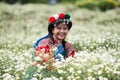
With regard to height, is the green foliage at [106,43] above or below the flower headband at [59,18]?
below

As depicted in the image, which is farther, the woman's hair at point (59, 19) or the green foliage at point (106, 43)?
the green foliage at point (106, 43)

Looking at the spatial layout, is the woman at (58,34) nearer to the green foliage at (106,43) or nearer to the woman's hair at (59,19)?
the woman's hair at (59,19)

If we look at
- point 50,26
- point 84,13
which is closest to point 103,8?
point 84,13

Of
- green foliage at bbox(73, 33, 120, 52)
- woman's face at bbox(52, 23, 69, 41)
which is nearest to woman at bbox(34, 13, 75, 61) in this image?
woman's face at bbox(52, 23, 69, 41)

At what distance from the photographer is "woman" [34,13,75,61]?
22.2 ft

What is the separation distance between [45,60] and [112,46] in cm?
279

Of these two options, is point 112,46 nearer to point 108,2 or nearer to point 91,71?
point 91,71

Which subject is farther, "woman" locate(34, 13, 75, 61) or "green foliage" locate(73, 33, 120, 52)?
"green foliage" locate(73, 33, 120, 52)

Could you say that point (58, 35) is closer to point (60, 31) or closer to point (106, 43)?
point (60, 31)

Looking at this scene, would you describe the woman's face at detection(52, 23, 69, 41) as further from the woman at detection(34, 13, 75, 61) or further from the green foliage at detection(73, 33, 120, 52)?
the green foliage at detection(73, 33, 120, 52)

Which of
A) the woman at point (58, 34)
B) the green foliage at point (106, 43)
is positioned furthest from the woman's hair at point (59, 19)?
the green foliage at point (106, 43)

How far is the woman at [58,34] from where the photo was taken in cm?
677

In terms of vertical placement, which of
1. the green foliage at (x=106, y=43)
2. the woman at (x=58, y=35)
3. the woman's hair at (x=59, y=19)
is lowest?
the green foliage at (x=106, y=43)

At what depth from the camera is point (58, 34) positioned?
688 cm
